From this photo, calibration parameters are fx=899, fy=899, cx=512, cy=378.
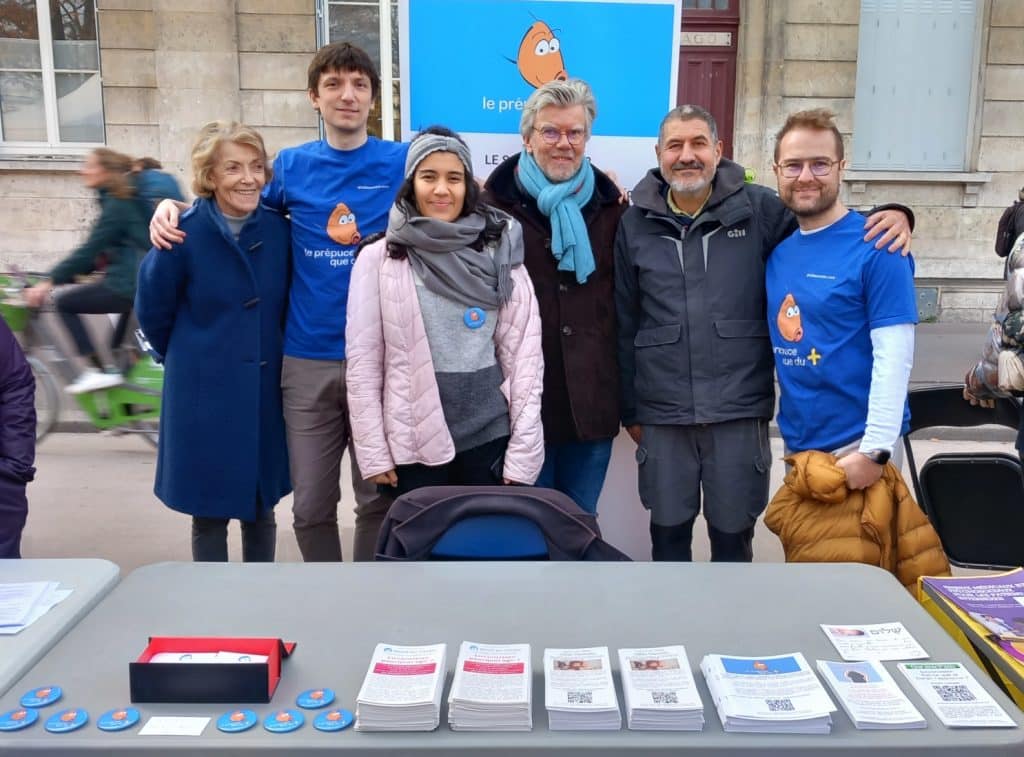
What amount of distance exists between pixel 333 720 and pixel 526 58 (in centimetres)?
262

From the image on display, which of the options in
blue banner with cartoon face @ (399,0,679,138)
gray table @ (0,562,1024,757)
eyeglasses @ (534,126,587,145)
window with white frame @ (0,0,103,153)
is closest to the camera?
gray table @ (0,562,1024,757)

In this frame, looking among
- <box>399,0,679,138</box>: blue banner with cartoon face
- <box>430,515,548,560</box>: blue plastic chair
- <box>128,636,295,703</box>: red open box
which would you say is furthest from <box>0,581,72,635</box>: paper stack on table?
<box>399,0,679,138</box>: blue banner with cartoon face

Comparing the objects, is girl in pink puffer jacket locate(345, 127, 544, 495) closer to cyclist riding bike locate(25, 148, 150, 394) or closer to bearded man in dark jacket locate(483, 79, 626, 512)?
bearded man in dark jacket locate(483, 79, 626, 512)

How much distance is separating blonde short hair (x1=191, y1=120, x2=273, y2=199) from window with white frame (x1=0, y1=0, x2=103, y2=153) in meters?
7.77

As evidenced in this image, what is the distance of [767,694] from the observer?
1217mm

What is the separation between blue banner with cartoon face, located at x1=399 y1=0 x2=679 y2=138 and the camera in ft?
10.5

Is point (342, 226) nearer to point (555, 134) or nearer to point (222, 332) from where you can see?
point (222, 332)

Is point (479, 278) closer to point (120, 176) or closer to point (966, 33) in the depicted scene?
point (120, 176)

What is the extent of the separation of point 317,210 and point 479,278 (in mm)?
642

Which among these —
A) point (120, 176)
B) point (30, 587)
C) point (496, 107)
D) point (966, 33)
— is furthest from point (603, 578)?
point (966, 33)

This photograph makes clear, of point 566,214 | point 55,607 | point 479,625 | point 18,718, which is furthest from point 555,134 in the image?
point 18,718

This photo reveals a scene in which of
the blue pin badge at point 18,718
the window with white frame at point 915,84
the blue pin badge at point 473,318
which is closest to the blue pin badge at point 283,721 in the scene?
the blue pin badge at point 18,718

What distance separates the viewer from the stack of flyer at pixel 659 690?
1.17 metres

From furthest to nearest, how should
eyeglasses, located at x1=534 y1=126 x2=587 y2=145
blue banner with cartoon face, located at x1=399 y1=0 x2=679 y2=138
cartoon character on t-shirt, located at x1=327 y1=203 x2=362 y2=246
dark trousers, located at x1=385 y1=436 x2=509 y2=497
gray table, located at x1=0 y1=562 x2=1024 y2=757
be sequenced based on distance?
blue banner with cartoon face, located at x1=399 y1=0 x2=679 y2=138
cartoon character on t-shirt, located at x1=327 y1=203 x2=362 y2=246
eyeglasses, located at x1=534 y1=126 x2=587 y2=145
dark trousers, located at x1=385 y1=436 x2=509 y2=497
gray table, located at x1=0 y1=562 x2=1024 y2=757
